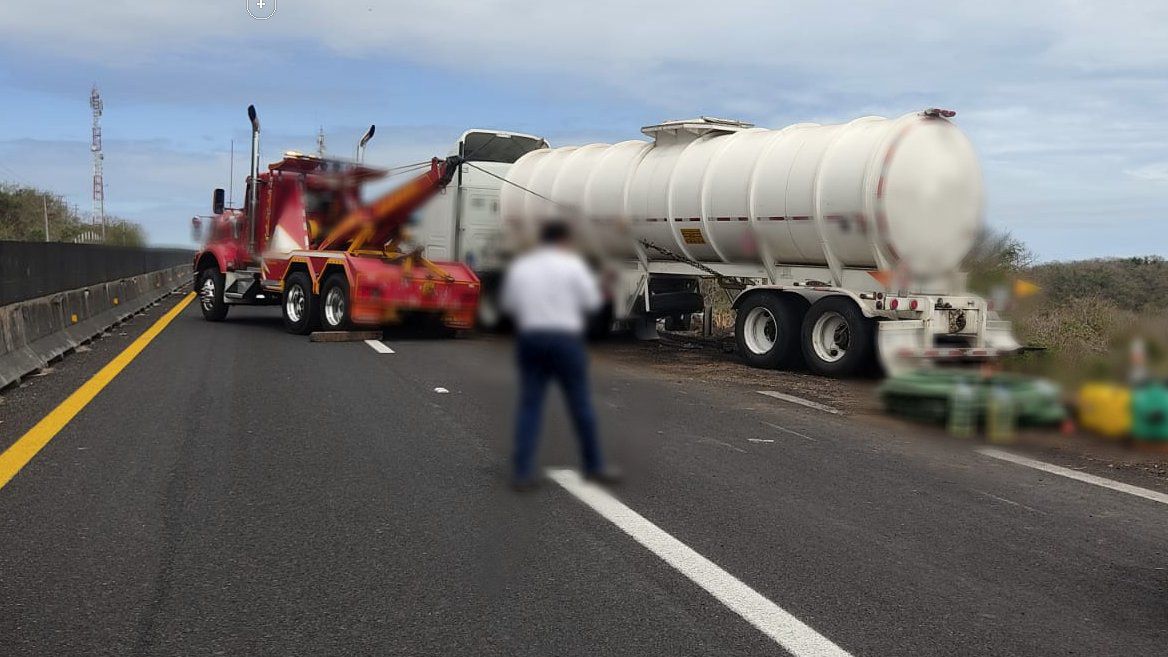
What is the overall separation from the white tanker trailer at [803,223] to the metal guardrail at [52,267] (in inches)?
946

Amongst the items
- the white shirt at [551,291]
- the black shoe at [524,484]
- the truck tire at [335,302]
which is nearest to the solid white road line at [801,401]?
the truck tire at [335,302]

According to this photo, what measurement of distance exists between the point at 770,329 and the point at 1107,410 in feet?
6.46

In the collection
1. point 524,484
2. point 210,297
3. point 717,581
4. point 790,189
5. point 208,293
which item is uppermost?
point 790,189

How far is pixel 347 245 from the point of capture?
2926 mm

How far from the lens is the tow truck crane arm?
2.64 meters

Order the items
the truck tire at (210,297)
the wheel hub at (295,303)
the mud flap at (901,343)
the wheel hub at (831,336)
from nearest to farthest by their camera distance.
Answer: the mud flap at (901,343)
the wheel hub at (831,336)
the wheel hub at (295,303)
the truck tire at (210,297)

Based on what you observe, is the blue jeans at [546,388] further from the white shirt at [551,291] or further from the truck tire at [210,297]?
the truck tire at [210,297]

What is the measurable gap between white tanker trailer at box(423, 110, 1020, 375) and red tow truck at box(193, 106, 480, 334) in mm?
311

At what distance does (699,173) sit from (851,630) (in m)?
34.6

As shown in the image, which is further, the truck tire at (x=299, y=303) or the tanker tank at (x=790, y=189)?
the truck tire at (x=299, y=303)

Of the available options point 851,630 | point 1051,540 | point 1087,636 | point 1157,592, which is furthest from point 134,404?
point 1157,592

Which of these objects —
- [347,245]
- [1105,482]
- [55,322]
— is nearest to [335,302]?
[347,245]

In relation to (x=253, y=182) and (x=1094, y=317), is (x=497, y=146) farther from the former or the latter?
(x=1094, y=317)

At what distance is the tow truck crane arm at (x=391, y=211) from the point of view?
264 cm
